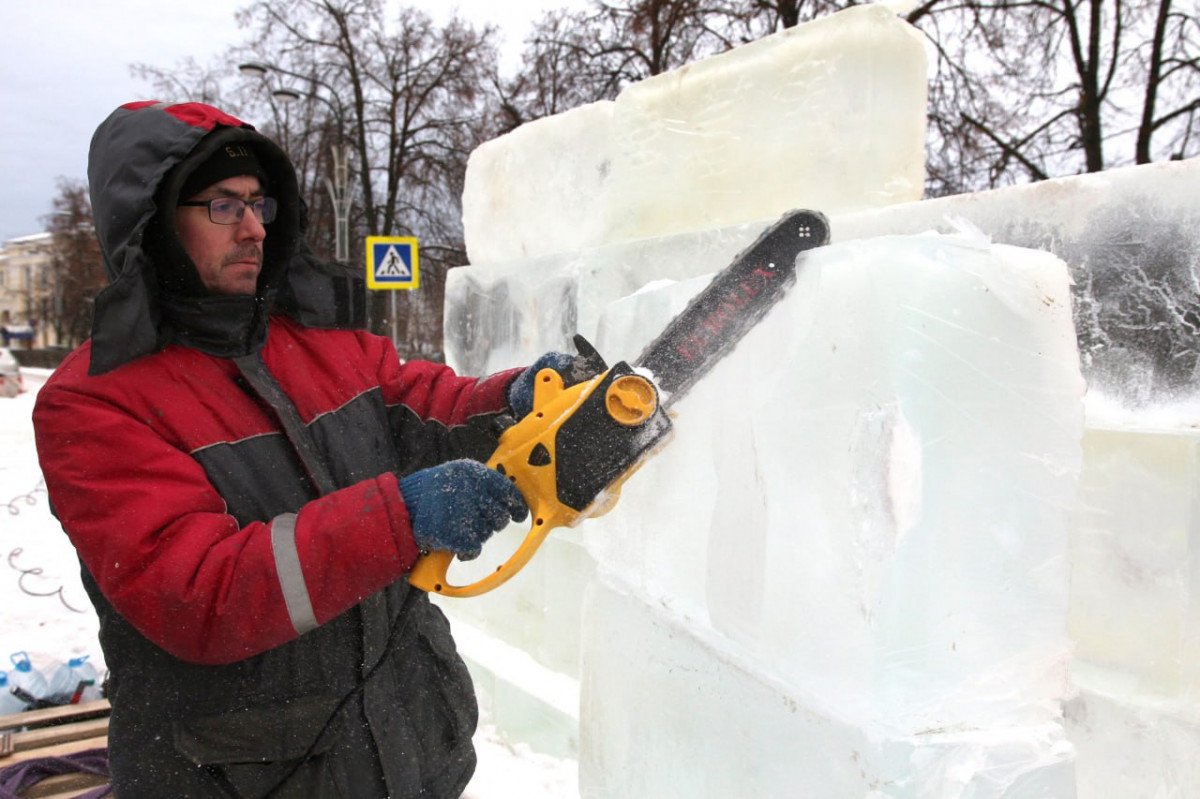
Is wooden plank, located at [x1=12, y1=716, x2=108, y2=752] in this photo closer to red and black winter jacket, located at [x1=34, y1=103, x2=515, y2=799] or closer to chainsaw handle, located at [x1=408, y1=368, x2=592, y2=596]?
red and black winter jacket, located at [x1=34, y1=103, x2=515, y2=799]

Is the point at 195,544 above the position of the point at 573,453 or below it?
below

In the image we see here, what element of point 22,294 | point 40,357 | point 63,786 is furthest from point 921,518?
point 22,294

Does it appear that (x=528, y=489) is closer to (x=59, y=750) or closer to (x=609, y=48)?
(x=59, y=750)

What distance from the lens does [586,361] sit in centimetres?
173

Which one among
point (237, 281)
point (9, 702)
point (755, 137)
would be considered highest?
point (755, 137)

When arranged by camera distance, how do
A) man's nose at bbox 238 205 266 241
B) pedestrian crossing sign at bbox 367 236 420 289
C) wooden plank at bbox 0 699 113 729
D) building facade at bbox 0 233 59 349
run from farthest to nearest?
building facade at bbox 0 233 59 349
pedestrian crossing sign at bbox 367 236 420 289
wooden plank at bbox 0 699 113 729
man's nose at bbox 238 205 266 241

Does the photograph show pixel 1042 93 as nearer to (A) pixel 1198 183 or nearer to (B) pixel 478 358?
(B) pixel 478 358

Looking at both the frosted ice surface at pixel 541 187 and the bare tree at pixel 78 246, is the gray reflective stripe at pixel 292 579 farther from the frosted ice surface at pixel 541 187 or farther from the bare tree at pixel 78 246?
the bare tree at pixel 78 246

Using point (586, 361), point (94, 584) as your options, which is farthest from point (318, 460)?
point (586, 361)

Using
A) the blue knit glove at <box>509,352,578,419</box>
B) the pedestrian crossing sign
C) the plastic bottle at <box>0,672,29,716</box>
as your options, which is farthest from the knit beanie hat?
the pedestrian crossing sign

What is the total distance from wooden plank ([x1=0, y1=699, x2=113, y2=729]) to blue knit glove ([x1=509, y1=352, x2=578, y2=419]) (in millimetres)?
2792

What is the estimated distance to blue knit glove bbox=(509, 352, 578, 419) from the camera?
1784mm

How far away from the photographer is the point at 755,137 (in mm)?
2262

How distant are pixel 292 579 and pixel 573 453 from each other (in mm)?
489
